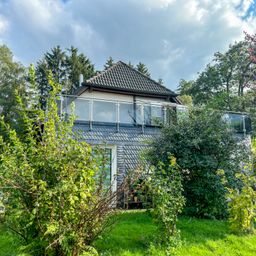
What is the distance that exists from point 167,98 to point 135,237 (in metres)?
9.83

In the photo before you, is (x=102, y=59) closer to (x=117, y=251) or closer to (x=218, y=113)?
(x=218, y=113)

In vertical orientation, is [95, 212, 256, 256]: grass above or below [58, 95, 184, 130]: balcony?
below

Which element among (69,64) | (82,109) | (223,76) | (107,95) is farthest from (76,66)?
(82,109)

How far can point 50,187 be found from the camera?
10.1ft

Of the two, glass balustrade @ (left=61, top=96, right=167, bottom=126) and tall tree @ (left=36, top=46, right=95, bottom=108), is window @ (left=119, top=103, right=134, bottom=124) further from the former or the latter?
tall tree @ (left=36, top=46, right=95, bottom=108)

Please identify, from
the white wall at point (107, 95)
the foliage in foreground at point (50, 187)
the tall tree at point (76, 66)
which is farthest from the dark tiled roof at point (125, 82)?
the tall tree at point (76, 66)

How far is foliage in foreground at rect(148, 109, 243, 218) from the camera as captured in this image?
6.43m

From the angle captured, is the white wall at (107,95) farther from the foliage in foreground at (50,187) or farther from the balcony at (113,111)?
the foliage in foreground at (50,187)

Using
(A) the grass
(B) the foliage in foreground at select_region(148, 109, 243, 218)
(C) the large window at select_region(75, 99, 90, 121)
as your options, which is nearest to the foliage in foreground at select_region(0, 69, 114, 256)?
(A) the grass

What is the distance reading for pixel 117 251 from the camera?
415cm

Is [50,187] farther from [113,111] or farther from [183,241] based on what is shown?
[113,111]

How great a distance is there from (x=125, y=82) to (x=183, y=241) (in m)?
9.96

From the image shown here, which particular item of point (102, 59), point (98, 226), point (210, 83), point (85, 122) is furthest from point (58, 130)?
point (102, 59)

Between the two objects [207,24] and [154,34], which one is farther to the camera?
[154,34]
